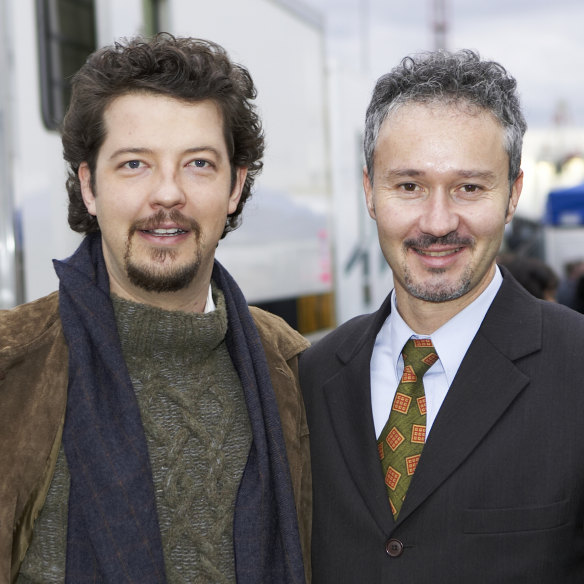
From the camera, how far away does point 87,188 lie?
2.44 meters

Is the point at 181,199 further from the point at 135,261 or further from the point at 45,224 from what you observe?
the point at 45,224

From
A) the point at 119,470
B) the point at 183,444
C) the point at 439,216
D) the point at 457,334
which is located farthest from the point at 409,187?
the point at 119,470

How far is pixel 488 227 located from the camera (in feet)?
7.01

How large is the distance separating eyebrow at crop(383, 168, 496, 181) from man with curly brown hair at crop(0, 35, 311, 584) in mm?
478

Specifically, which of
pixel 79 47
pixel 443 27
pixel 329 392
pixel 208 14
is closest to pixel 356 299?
pixel 208 14

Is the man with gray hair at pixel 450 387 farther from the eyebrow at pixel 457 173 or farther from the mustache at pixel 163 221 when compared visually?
the mustache at pixel 163 221

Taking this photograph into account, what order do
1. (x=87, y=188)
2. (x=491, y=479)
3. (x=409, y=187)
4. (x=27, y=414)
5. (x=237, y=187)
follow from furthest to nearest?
(x=237, y=187), (x=87, y=188), (x=409, y=187), (x=27, y=414), (x=491, y=479)

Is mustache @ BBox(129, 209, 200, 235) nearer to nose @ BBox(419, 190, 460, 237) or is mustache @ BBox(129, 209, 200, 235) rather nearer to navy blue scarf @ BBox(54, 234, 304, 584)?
navy blue scarf @ BBox(54, 234, 304, 584)

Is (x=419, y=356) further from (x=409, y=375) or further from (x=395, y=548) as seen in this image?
(x=395, y=548)

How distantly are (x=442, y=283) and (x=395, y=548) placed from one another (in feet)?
2.01

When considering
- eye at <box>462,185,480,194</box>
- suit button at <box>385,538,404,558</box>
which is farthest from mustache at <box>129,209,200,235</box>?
suit button at <box>385,538,404,558</box>

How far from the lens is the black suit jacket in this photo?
1.91 meters

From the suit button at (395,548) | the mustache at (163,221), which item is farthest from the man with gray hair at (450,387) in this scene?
the mustache at (163,221)

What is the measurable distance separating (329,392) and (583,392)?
662 millimetres
